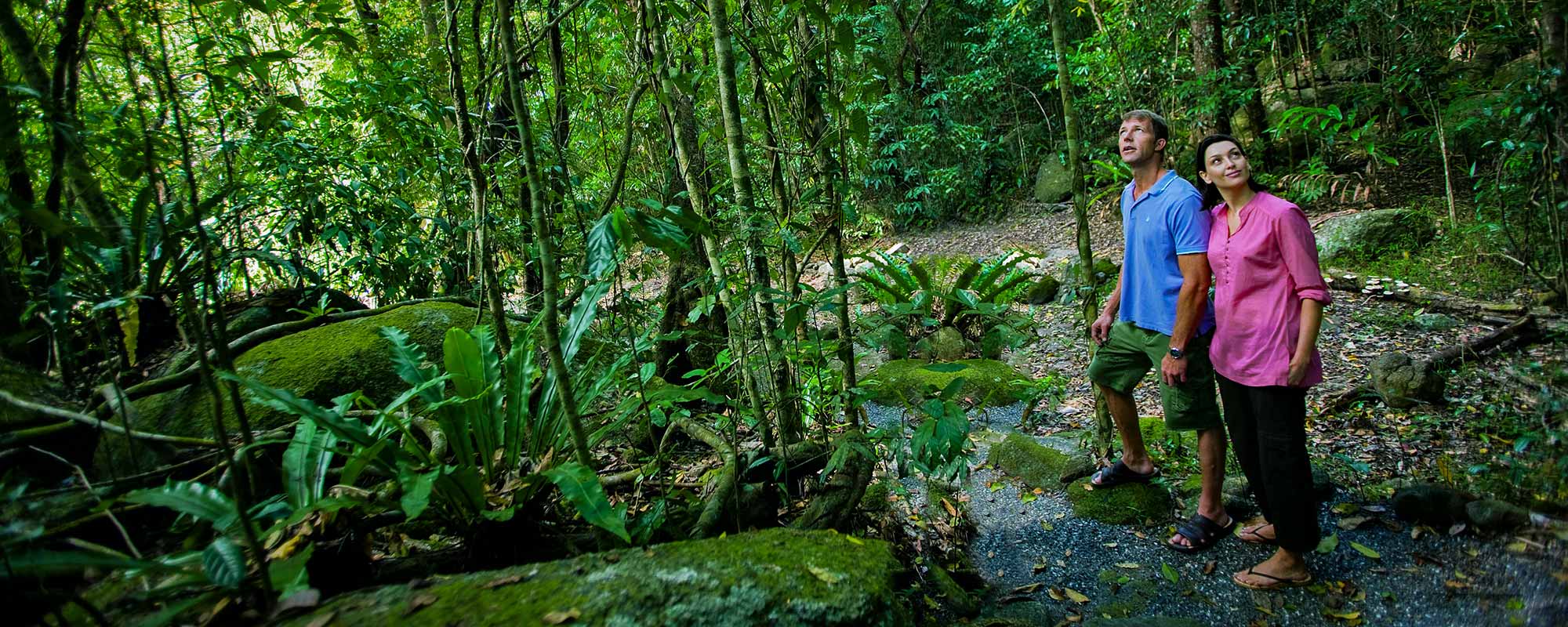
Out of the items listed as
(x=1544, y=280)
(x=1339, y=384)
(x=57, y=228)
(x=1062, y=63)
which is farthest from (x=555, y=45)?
(x=1544, y=280)

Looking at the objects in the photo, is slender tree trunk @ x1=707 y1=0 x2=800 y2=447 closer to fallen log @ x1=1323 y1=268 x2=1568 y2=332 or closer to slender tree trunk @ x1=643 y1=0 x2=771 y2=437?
slender tree trunk @ x1=643 y1=0 x2=771 y2=437

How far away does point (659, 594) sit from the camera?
1472 millimetres

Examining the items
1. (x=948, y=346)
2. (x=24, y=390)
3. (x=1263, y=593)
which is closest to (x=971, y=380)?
(x=948, y=346)

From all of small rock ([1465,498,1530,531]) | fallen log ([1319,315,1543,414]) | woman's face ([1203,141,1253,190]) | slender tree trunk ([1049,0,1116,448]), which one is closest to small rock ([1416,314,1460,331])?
fallen log ([1319,315,1543,414])

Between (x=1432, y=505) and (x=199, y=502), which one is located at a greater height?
(x=199, y=502)

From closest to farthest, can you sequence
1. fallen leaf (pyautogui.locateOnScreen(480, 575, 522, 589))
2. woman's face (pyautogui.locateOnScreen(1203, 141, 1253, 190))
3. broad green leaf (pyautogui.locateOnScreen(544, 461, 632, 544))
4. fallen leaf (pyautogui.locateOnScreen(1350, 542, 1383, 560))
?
fallen leaf (pyautogui.locateOnScreen(480, 575, 522, 589)) → broad green leaf (pyautogui.locateOnScreen(544, 461, 632, 544)) → woman's face (pyautogui.locateOnScreen(1203, 141, 1253, 190)) → fallen leaf (pyautogui.locateOnScreen(1350, 542, 1383, 560))

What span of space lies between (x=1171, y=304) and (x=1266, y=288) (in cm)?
43

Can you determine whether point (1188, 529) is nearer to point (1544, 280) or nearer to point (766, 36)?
point (766, 36)

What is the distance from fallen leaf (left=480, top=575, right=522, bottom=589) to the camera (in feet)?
4.99

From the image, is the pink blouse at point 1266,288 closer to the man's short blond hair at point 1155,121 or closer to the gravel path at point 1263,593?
the man's short blond hair at point 1155,121

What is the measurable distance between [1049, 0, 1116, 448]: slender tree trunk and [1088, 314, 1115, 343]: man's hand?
12 cm

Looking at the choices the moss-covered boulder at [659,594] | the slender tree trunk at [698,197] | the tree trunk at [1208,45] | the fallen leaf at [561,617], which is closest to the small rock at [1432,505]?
the moss-covered boulder at [659,594]

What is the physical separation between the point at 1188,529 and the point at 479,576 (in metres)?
2.49

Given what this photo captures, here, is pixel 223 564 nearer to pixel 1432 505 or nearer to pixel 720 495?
pixel 720 495
